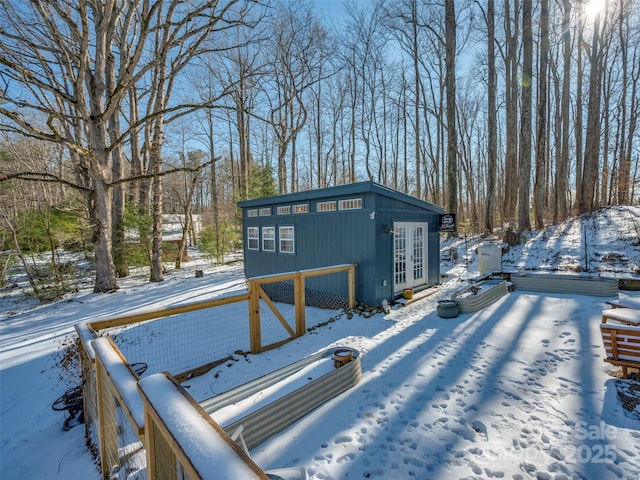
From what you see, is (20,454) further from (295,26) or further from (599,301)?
(295,26)

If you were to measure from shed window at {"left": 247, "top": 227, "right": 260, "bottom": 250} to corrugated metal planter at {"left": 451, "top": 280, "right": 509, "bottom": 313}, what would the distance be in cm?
582

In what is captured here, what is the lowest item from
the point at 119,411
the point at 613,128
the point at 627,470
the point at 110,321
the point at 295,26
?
the point at 627,470

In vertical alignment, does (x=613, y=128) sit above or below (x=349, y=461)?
above

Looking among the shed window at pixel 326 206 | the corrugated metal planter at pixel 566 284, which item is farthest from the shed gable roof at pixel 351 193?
the corrugated metal planter at pixel 566 284

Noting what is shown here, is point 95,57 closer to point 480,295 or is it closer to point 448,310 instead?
point 448,310

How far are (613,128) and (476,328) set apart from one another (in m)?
20.8

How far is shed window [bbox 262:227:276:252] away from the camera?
28.3 feet

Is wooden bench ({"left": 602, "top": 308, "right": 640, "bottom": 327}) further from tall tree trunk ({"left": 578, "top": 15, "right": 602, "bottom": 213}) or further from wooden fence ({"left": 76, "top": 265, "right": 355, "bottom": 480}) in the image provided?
tall tree trunk ({"left": 578, "top": 15, "right": 602, "bottom": 213})

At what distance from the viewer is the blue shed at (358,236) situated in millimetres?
6332

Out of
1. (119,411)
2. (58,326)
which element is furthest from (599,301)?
(58,326)

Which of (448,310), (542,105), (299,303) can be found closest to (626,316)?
(448,310)

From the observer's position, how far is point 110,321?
9.73 feet

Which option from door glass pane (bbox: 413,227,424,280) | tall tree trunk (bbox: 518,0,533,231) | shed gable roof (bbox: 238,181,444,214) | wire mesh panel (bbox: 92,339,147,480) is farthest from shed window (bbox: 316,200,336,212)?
tall tree trunk (bbox: 518,0,533,231)

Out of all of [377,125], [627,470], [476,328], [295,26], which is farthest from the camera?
[377,125]
